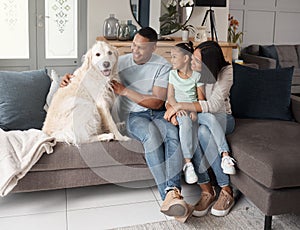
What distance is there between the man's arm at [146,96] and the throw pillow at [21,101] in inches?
23.2

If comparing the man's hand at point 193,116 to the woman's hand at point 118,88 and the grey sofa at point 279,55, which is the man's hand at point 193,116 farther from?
the grey sofa at point 279,55

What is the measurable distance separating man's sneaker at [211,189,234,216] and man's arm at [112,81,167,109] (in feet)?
2.28

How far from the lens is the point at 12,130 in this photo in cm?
243

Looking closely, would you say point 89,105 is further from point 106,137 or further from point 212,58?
point 212,58

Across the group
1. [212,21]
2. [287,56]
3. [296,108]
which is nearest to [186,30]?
[212,21]

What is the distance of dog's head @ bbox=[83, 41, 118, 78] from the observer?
89.6 inches

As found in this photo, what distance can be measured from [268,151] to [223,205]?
17.0 inches

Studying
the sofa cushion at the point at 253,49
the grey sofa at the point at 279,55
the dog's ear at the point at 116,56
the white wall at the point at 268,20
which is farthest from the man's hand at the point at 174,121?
the white wall at the point at 268,20

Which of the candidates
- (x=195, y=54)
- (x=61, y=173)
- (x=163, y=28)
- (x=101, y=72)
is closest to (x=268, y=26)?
(x=163, y=28)

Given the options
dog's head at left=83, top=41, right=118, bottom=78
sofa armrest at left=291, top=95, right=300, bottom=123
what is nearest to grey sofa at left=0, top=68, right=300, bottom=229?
sofa armrest at left=291, top=95, right=300, bottom=123

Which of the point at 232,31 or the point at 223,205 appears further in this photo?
the point at 232,31

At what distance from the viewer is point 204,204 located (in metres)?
2.18

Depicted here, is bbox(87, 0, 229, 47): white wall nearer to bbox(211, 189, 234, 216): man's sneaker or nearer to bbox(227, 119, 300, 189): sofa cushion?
bbox(227, 119, 300, 189): sofa cushion

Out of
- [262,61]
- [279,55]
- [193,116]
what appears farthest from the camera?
[279,55]
